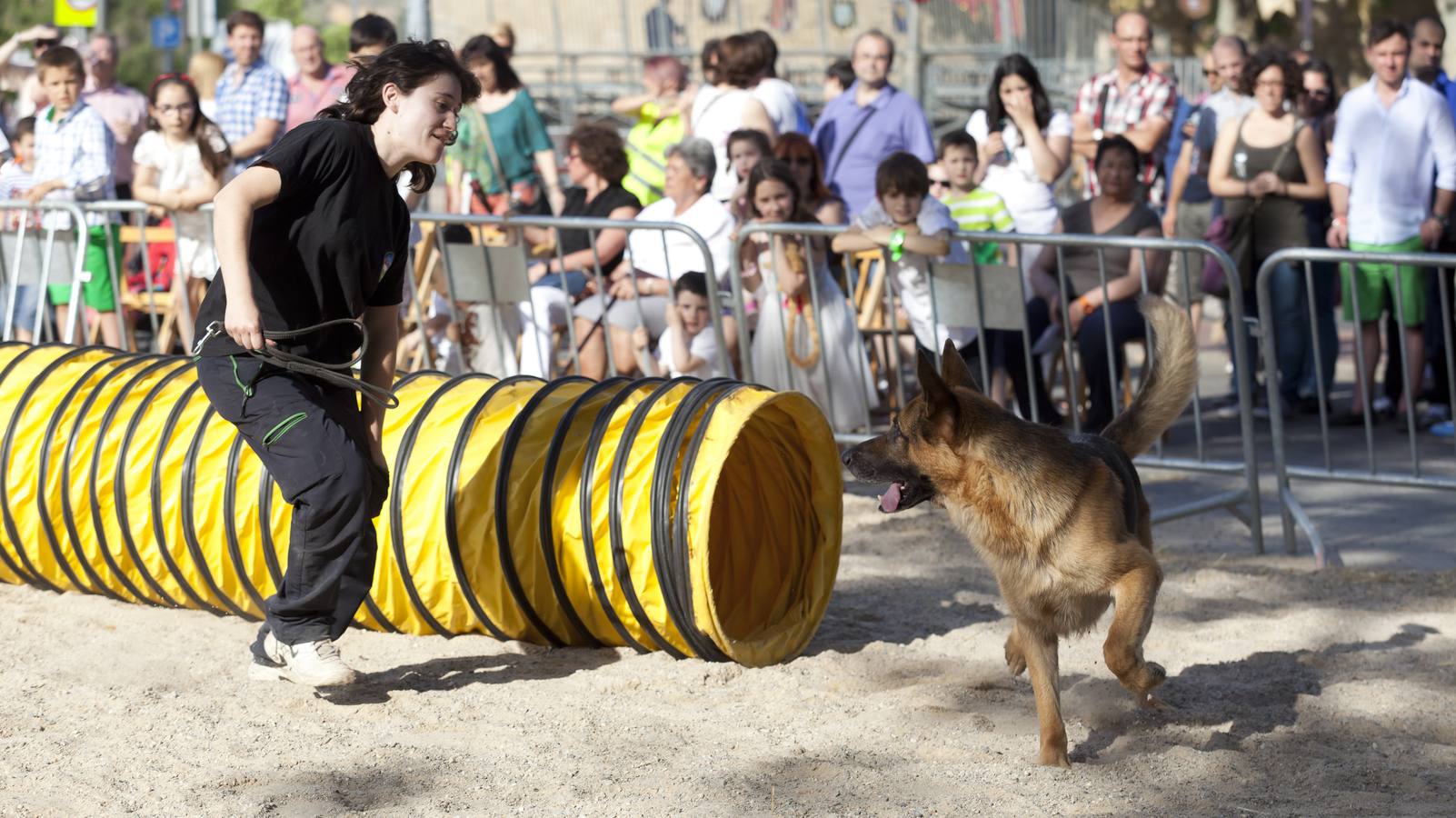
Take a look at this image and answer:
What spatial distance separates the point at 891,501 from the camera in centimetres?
451

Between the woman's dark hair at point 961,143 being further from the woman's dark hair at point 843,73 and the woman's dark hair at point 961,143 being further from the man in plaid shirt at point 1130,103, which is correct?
the woman's dark hair at point 843,73

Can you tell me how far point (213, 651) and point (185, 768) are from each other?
3.84 ft

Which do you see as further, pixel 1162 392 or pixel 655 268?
pixel 655 268

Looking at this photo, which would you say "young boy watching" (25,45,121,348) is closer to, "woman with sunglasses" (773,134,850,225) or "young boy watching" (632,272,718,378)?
"young boy watching" (632,272,718,378)

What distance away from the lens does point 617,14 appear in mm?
23047

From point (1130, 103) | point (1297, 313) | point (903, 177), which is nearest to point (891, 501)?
point (903, 177)

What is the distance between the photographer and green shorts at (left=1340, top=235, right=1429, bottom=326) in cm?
862

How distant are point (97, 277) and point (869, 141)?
477 centimetres

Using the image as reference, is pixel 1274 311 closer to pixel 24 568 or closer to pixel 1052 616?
pixel 1052 616

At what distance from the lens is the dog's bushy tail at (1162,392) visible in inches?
204

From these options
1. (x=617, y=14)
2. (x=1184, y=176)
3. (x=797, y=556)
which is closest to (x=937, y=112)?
(x=617, y=14)

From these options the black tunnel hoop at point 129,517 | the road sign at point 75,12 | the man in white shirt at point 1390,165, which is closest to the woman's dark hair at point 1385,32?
the man in white shirt at point 1390,165

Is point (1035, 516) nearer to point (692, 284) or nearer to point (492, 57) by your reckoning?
point (692, 284)

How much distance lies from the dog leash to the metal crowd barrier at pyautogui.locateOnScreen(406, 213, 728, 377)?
9.66 ft
